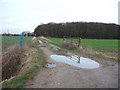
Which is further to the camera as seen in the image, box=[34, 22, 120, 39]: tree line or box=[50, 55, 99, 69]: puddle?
box=[34, 22, 120, 39]: tree line

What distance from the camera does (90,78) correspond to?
9117 millimetres

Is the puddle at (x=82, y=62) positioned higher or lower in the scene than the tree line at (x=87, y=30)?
lower

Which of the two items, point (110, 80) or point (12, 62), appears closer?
point (110, 80)

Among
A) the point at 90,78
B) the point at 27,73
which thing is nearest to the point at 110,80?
the point at 90,78

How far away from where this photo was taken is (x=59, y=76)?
9430 millimetres

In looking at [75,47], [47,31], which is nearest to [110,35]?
[47,31]

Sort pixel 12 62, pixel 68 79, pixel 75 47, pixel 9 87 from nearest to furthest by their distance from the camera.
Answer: pixel 9 87, pixel 68 79, pixel 12 62, pixel 75 47

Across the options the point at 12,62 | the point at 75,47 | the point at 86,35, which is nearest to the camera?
the point at 12,62

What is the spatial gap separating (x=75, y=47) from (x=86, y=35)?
203 feet

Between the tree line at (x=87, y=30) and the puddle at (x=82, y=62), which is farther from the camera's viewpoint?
the tree line at (x=87, y=30)

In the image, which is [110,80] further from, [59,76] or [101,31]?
[101,31]

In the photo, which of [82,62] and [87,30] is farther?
[87,30]

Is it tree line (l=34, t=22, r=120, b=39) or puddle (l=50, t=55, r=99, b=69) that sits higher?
tree line (l=34, t=22, r=120, b=39)

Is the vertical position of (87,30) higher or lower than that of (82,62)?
higher
